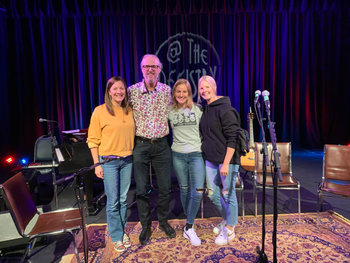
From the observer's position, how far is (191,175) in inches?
89.8

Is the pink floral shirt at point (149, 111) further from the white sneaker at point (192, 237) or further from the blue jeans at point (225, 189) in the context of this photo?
the white sneaker at point (192, 237)

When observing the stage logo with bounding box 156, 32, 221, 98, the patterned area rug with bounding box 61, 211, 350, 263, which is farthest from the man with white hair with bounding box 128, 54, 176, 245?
the stage logo with bounding box 156, 32, 221, 98

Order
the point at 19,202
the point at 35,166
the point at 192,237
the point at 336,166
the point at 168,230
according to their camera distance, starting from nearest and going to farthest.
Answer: the point at 19,202 → the point at 192,237 → the point at 168,230 → the point at 336,166 → the point at 35,166

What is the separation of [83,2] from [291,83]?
599 cm

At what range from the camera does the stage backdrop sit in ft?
20.0

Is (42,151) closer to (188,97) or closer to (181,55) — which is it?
(188,97)

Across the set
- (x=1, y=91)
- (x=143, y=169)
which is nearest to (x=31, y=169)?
(x=143, y=169)

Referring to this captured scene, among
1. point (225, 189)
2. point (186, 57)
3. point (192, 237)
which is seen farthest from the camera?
point (186, 57)

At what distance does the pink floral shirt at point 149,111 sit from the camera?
2.21 m

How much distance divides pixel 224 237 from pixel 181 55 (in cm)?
511

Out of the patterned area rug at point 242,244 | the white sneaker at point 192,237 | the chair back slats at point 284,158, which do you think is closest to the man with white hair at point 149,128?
the patterned area rug at point 242,244

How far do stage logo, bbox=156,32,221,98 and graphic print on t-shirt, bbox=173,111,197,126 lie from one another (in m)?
4.23

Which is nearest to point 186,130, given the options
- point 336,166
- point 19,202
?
point 19,202

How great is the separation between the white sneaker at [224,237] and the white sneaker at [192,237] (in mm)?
188
